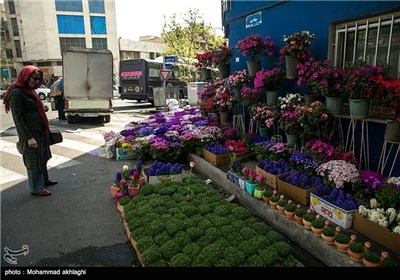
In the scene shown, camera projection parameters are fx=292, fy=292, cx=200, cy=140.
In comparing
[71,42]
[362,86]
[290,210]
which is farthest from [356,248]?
[71,42]

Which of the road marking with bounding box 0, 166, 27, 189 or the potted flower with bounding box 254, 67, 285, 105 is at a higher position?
the potted flower with bounding box 254, 67, 285, 105

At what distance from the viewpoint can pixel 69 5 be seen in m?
50.2

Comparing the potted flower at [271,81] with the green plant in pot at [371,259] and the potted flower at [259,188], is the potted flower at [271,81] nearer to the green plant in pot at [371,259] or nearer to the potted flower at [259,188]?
the potted flower at [259,188]

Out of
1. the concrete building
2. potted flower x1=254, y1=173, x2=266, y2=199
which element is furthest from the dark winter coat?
the concrete building

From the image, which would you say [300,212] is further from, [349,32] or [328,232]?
[349,32]

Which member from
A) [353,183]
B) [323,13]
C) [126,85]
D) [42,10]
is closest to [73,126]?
[126,85]

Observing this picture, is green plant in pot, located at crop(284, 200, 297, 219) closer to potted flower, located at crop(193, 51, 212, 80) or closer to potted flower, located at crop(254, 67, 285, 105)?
potted flower, located at crop(254, 67, 285, 105)

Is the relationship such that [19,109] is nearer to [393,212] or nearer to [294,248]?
[294,248]

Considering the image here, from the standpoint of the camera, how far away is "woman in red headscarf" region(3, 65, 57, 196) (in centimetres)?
462

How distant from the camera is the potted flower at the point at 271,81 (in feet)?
19.5

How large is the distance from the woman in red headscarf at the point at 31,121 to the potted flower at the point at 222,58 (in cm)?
461

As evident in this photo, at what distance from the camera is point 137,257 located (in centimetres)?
349

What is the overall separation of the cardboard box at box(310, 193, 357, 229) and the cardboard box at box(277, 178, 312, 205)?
0.13 m

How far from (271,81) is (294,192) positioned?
266cm
